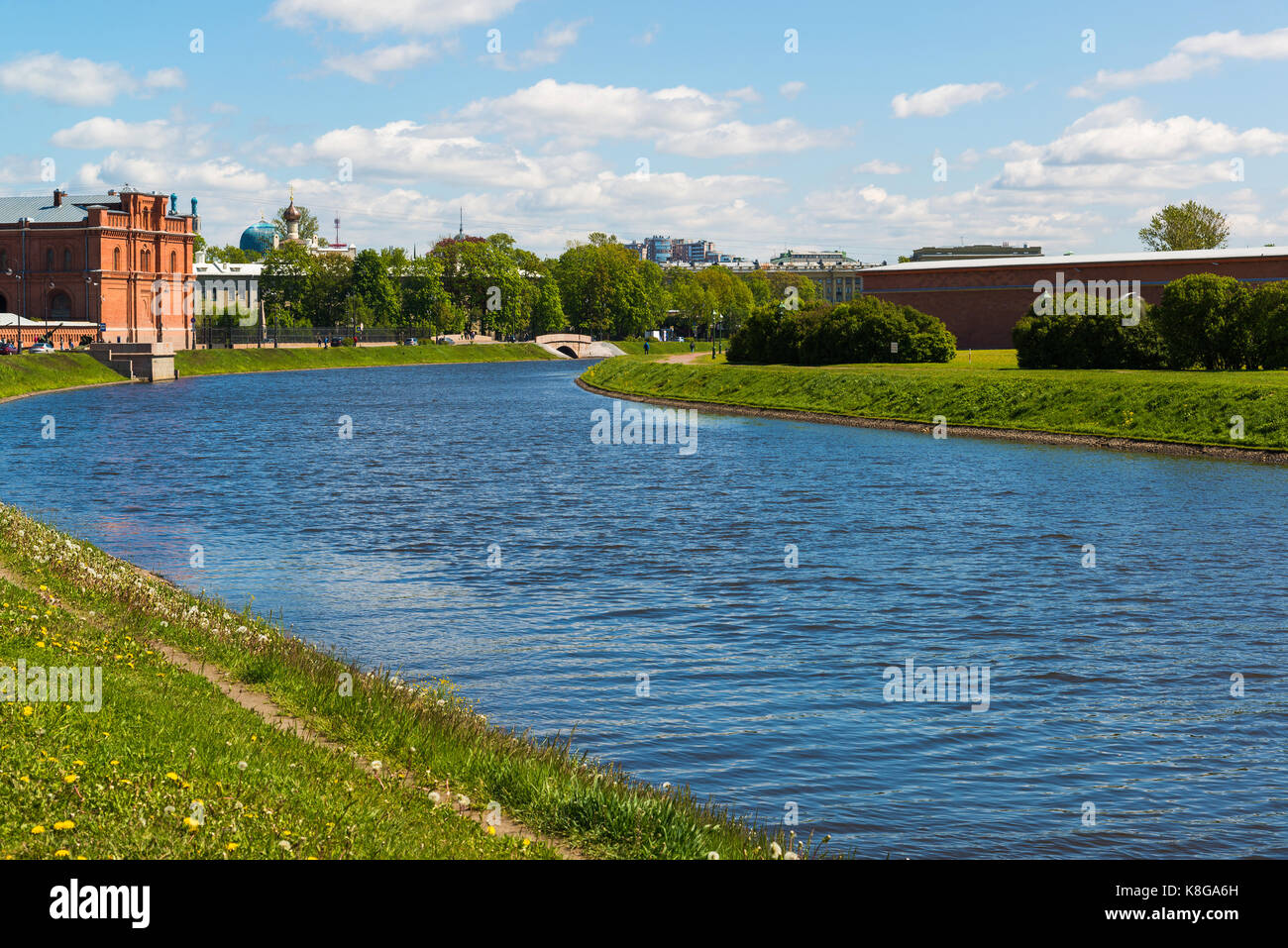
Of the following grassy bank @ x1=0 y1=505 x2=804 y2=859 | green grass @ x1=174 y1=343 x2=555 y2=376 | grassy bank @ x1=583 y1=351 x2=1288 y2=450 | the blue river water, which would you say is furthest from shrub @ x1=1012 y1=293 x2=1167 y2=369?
green grass @ x1=174 y1=343 x2=555 y2=376

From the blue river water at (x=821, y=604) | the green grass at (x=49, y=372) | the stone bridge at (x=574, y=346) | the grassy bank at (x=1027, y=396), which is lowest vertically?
the blue river water at (x=821, y=604)

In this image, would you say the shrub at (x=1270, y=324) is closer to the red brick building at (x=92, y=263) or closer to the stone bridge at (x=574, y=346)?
the red brick building at (x=92, y=263)

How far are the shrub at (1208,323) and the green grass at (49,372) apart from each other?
241ft

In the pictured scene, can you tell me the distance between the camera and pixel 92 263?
13112cm

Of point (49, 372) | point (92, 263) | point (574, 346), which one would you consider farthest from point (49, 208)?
point (574, 346)

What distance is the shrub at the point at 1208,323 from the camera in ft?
221

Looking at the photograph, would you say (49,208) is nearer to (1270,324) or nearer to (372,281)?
(372,281)

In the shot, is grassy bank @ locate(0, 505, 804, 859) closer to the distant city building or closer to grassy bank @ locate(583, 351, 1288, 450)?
grassy bank @ locate(583, 351, 1288, 450)

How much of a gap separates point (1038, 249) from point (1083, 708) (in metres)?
192

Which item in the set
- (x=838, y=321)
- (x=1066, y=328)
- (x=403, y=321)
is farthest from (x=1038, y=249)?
(x=1066, y=328)

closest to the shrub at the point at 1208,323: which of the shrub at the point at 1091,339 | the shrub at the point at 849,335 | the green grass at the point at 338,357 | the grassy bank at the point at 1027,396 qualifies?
the shrub at the point at 1091,339

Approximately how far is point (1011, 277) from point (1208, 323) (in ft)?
149

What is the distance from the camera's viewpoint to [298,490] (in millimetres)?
41438

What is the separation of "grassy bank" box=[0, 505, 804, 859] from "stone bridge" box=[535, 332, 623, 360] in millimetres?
165332
